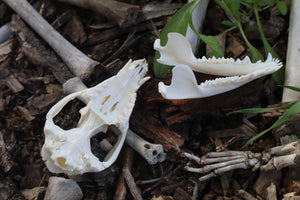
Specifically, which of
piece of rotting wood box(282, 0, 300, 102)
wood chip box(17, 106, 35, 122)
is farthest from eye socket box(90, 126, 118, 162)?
piece of rotting wood box(282, 0, 300, 102)

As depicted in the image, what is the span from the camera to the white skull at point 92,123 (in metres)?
1.11

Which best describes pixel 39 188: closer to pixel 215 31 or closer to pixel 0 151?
pixel 0 151

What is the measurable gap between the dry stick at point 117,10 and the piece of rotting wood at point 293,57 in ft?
2.59

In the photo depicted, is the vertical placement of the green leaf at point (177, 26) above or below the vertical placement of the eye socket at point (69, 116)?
above

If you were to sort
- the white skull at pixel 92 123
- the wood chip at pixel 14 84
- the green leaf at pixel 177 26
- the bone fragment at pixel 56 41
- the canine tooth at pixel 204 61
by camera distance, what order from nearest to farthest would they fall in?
1. the white skull at pixel 92 123
2. the canine tooth at pixel 204 61
3. the green leaf at pixel 177 26
4. the bone fragment at pixel 56 41
5. the wood chip at pixel 14 84

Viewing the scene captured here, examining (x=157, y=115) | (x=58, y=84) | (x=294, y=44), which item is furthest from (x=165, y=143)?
(x=294, y=44)

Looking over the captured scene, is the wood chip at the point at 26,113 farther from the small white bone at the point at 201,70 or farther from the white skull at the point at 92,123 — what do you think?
the small white bone at the point at 201,70

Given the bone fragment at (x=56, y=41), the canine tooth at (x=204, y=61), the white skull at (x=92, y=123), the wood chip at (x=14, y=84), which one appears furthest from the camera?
the wood chip at (x=14, y=84)

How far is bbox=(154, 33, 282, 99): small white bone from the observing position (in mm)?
1130

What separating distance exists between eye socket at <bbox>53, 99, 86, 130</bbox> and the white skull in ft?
0.54

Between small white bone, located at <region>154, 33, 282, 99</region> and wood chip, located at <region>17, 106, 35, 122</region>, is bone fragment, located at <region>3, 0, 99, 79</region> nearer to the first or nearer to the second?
wood chip, located at <region>17, 106, 35, 122</region>

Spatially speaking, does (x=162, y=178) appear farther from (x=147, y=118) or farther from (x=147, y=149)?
(x=147, y=118)

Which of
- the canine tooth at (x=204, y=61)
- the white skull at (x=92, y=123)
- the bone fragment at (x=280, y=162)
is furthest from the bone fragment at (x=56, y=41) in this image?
the bone fragment at (x=280, y=162)

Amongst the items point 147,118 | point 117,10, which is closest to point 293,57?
point 147,118
